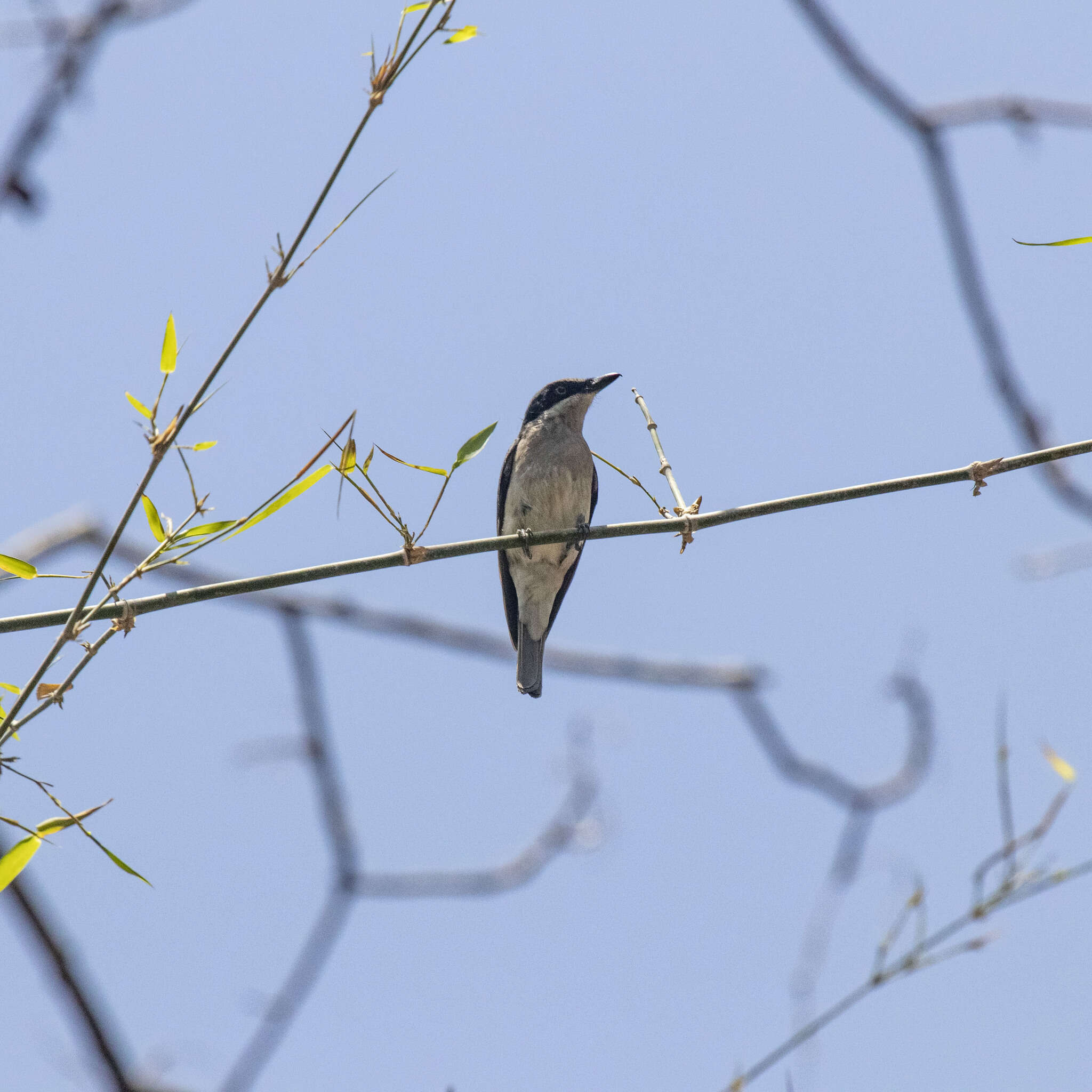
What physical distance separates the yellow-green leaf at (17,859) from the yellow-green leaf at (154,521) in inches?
32.6

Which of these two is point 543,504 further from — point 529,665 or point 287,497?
point 287,497

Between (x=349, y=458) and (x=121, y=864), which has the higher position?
(x=349, y=458)

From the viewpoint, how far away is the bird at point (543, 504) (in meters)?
7.02

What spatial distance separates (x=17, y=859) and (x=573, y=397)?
576 cm

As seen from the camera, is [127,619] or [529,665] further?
[529,665]

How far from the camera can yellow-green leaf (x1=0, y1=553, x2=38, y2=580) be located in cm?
270

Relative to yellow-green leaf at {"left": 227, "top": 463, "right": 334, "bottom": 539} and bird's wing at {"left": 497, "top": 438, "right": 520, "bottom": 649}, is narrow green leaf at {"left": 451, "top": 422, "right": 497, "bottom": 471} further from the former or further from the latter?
bird's wing at {"left": 497, "top": 438, "right": 520, "bottom": 649}

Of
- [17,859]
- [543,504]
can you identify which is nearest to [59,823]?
[17,859]

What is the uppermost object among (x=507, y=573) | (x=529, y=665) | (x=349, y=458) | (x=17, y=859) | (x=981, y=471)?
(x=507, y=573)

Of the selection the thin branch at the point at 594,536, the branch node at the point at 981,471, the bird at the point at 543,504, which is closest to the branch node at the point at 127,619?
the thin branch at the point at 594,536

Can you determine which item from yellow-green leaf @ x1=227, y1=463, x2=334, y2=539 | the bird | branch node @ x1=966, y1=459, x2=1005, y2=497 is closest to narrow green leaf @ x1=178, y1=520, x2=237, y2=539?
yellow-green leaf @ x1=227, y1=463, x2=334, y2=539

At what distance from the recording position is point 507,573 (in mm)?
7684

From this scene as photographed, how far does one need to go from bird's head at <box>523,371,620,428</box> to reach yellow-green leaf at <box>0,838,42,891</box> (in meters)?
5.51

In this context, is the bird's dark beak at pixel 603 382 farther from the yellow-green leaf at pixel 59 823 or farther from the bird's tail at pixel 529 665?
the yellow-green leaf at pixel 59 823
